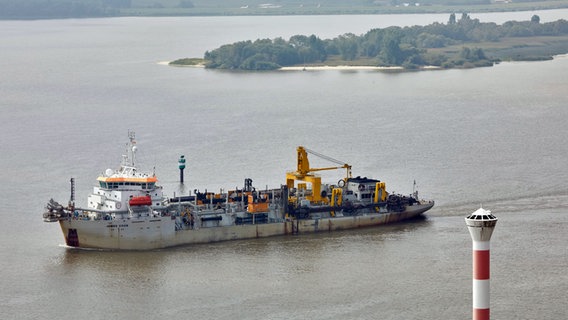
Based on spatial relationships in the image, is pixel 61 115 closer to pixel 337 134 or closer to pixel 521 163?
pixel 337 134

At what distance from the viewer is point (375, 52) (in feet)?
430

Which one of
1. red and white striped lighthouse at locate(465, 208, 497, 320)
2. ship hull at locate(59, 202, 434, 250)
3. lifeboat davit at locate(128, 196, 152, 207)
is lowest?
ship hull at locate(59, 202, 434, 250)

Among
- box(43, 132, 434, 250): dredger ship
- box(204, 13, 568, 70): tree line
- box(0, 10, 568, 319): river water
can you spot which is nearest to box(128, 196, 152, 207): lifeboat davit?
box(43, 132, 434, 250): dredger ship

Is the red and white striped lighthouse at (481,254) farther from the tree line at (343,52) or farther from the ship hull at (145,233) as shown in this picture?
the tree line at (343,52)

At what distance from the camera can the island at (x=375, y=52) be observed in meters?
124

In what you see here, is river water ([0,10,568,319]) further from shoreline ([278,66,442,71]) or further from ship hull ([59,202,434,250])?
shoreline ([278,66,442,71])

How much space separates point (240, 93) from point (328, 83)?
1128cm

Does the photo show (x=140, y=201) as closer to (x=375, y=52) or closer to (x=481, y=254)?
(x=481, y=254)

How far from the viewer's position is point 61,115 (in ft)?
285

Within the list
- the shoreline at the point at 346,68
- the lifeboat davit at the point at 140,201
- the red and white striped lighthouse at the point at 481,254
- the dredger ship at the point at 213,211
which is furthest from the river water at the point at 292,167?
the red and white striped lighthouse at the point at 481,254

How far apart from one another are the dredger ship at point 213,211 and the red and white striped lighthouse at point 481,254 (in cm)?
2323

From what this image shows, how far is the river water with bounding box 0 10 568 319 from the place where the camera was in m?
41.3

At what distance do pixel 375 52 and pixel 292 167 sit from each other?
7060 cm

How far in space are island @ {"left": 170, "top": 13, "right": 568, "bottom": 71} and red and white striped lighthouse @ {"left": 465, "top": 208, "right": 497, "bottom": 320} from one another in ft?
319
